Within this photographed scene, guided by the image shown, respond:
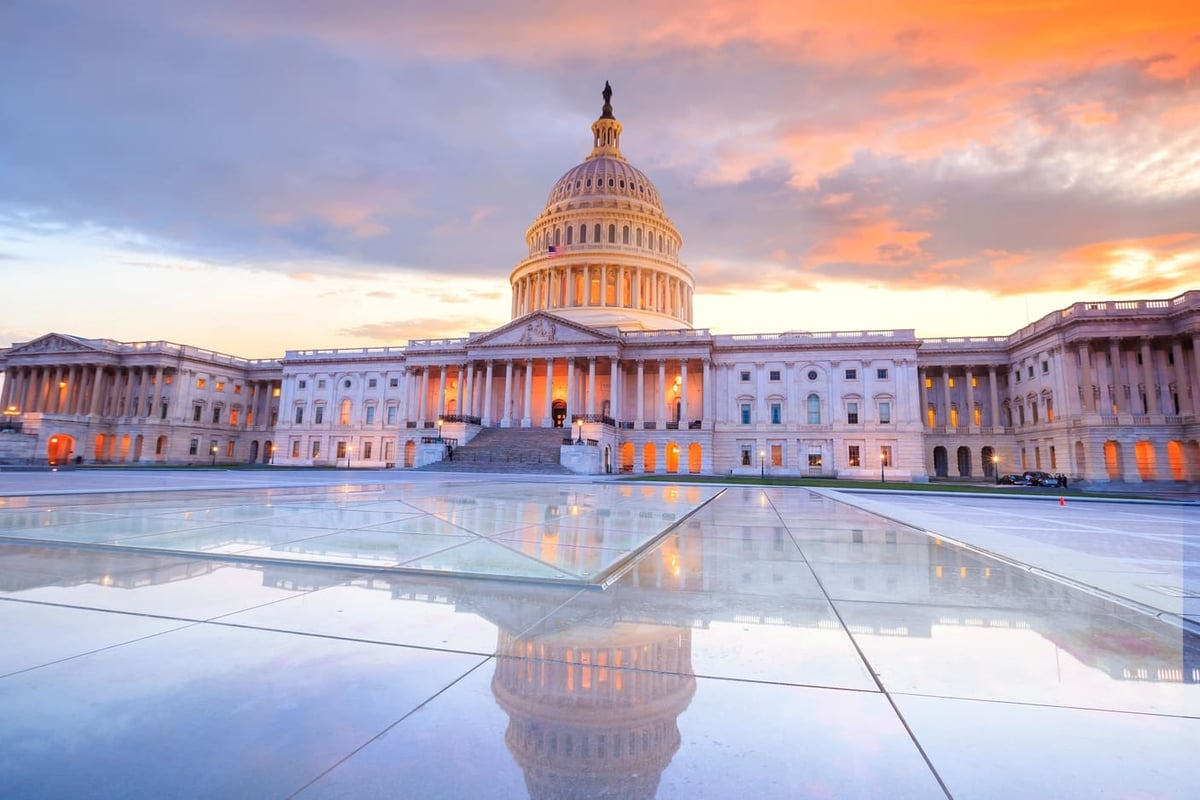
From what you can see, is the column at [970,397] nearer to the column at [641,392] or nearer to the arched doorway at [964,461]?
the arched doorway at [964,461]

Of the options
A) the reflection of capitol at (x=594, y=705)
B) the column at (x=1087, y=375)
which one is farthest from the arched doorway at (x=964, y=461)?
the reflection of capitol at (x=594, y=705)

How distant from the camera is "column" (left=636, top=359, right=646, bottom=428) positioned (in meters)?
68.9

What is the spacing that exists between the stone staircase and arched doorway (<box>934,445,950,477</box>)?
4529 cm

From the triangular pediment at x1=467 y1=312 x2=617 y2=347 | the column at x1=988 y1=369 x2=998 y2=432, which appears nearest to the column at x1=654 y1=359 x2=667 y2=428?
the triangular pediment at x1=467 y1=312 x2=617 y2=347

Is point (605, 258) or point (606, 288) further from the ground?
point (605, 258)

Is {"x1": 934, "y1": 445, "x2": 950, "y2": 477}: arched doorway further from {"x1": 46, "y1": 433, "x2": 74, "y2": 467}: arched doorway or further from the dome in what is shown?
{"x1": 46, "y1": 433, "x2": 74, "y2": 467}: arched doorway

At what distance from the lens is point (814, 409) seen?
218 ft

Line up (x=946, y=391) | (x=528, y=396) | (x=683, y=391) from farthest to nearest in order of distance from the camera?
1. (x=946, y=391)
2. (x=528, y=396)
3. (x=683, y=391)

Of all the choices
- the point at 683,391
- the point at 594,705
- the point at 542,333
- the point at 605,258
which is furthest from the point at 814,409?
the point at 594,705

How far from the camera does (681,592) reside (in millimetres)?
5902

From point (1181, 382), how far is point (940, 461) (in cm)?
2330

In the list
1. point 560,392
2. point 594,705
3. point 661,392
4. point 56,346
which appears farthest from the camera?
point 56,346

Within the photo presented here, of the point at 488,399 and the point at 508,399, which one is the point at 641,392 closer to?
the point at 508,399

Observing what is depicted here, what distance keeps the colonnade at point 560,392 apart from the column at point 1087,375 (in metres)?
35.0
